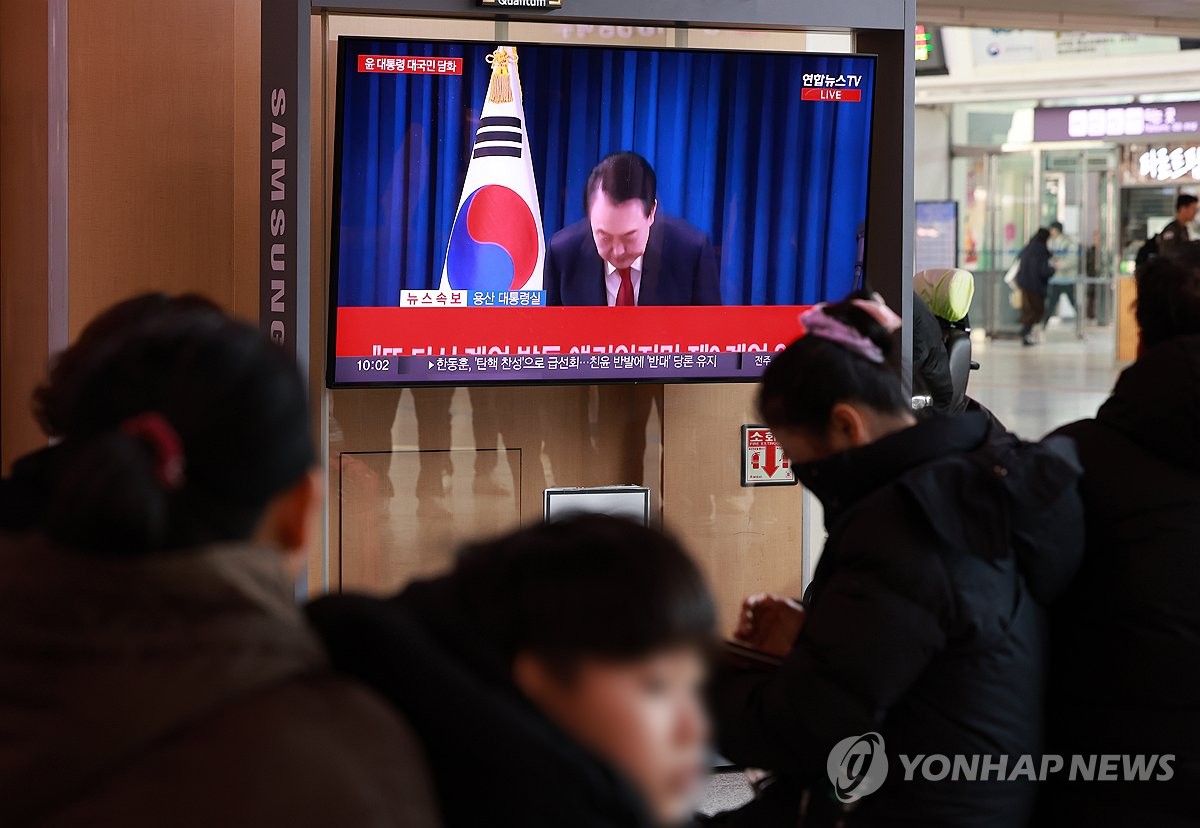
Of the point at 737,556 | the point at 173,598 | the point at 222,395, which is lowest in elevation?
the point at 737,556

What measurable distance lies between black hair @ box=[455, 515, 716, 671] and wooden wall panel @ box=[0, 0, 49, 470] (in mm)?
3310

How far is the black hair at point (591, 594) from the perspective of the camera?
3.47 ft

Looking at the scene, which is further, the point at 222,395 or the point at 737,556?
the point at 737,556

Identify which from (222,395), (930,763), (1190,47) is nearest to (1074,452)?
(930,763)

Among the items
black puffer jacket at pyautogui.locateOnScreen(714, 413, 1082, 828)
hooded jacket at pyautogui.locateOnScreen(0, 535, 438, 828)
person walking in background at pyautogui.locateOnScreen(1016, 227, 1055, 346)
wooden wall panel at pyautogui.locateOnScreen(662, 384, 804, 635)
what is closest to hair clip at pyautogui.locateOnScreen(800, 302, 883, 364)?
black puffer jacket at pyautogui.locateOnScreen(714, 413, 1082, 828)

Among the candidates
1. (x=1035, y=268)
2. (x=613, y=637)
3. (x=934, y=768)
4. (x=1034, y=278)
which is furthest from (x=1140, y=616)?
(x=1034, y=278)

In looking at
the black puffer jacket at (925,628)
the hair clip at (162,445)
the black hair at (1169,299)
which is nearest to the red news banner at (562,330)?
the black hair at (1169,299)

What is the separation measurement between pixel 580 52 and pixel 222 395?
282 cm

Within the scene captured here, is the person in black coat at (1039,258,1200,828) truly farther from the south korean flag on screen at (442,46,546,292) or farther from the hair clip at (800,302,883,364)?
the south korean flag on screen at (442,46,546,292)

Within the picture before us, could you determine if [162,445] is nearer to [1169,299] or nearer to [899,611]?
[899,611]

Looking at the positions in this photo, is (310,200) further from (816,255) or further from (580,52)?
(816,255)

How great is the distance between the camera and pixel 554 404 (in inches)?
157

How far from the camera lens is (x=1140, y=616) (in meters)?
2.08

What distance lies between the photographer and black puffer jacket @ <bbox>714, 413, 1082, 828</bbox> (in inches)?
72.5
